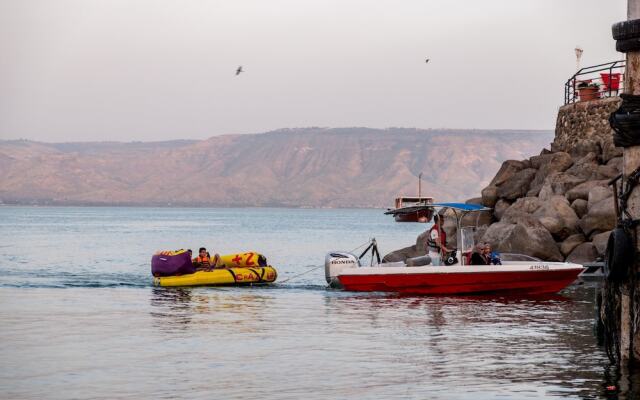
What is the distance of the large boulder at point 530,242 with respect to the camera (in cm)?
3331

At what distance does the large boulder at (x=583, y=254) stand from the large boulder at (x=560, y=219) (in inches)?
48.6

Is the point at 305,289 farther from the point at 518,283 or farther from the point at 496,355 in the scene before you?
the point at 496,355

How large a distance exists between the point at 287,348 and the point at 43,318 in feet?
28.3

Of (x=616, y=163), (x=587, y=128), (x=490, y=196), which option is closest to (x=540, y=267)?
(x=616, y=163)

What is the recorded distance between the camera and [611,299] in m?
13.8

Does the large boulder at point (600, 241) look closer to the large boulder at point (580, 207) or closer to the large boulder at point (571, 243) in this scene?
the large boulder at point (571, 243)

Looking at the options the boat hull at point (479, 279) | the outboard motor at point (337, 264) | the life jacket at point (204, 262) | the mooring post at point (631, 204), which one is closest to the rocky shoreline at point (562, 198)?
the boat hull at point (479, 279)

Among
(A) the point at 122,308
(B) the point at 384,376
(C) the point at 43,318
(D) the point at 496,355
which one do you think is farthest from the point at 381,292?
(B) the point at 384,376

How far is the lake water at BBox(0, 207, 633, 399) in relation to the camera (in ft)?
49.8

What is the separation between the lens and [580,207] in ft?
119

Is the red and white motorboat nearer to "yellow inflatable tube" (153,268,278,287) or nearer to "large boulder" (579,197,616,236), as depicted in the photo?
"yellow inflatable tube" (153,268,278,287)

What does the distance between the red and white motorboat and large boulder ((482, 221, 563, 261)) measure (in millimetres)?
3938

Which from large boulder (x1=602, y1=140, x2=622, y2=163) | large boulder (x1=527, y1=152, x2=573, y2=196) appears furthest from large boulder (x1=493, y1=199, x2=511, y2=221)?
large boulder (x1=602, y1=140, x2=622, y2=163)

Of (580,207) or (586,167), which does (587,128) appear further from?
(580,207)
